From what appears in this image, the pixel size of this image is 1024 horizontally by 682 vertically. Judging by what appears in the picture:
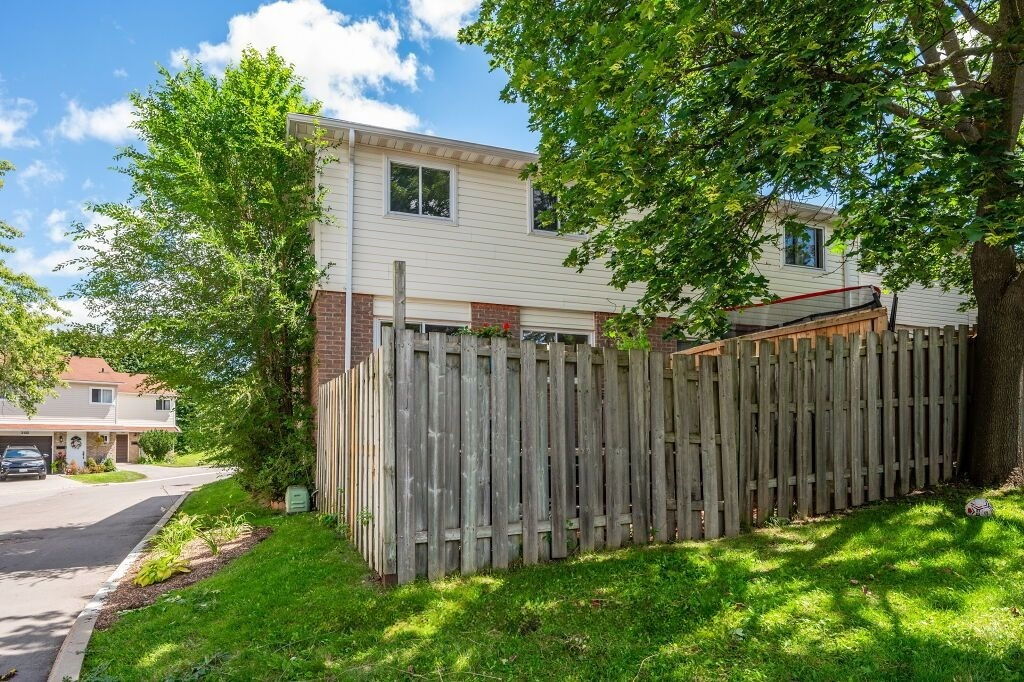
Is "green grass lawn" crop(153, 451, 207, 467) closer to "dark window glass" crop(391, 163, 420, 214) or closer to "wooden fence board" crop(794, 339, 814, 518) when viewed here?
"dark window glass" crop(391, 163, 420, 214)

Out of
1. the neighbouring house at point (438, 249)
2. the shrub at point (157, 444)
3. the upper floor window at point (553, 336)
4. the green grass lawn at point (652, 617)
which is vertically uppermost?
the neighbouring house at point (438, 249)

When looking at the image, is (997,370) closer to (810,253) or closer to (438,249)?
(438,249)

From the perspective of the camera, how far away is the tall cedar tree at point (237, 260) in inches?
406

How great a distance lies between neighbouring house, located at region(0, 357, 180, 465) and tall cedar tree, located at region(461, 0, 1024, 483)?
3302 cm

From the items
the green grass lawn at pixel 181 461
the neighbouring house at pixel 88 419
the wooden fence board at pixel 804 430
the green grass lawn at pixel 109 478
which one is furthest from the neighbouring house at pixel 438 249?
the green grass lawn at pixel 181 461

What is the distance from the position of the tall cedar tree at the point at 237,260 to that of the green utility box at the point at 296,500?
63 centimetres

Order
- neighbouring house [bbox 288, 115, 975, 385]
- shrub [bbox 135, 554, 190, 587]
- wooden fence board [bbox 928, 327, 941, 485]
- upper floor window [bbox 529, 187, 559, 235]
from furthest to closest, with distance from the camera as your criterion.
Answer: upper floor window [bbox 529, 187, 559, 235] → neighbouring house [bbox 288, 115, 975, 385] → wooden fence board [bbox 928, 327, 941, 485] → shrub [bbox 135, 554, 190, 587]

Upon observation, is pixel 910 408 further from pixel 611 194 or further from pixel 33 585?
pixel 33 585

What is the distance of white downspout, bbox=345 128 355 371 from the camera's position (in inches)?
403

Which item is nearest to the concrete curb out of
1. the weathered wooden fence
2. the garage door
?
the weathered wooden fence

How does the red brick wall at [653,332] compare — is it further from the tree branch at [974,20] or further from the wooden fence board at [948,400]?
the tree branch at [974,20]

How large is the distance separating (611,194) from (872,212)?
273 cm

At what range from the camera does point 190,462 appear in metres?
37.1

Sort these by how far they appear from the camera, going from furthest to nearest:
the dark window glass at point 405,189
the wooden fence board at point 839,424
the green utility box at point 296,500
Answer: the dark window glass at point 405,189 → the green utility box at point 296,500 → the wooden fence board at point 839,424
